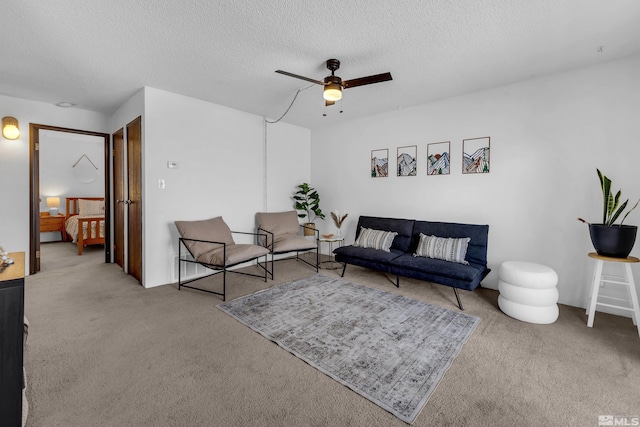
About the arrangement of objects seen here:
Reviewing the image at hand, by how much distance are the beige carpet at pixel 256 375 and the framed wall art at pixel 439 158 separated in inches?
73.2

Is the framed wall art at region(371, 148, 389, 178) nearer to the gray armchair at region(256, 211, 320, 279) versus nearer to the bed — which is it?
the gray armchair at region(256, 211, 320, 279)

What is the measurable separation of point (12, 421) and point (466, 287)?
326cm

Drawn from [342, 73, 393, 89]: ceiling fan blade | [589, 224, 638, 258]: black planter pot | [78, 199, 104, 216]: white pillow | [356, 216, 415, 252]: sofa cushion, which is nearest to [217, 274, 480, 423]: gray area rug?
[356, 216, 415, 252]: sofa cushion

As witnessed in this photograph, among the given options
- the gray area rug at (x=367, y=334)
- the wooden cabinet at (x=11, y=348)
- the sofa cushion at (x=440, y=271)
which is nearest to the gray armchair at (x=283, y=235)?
the gray area rug at (x=367, y=334)

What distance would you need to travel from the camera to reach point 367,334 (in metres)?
2.33

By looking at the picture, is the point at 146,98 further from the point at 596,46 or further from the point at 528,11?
the point at 596,46

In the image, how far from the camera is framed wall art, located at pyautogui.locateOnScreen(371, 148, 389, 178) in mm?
4473

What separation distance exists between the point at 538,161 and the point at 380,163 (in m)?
2.05

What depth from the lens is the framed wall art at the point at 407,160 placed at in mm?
4145

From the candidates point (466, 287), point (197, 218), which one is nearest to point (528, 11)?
point (466, 287)

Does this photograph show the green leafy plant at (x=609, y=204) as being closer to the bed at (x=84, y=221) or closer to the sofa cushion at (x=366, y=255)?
the sofa cushion at (x=366, y=255)

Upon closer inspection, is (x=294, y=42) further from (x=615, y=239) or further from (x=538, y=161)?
(x=615, y=239)

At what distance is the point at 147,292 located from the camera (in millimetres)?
3297

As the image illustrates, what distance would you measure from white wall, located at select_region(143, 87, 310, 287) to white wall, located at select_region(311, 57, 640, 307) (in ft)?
7.33
